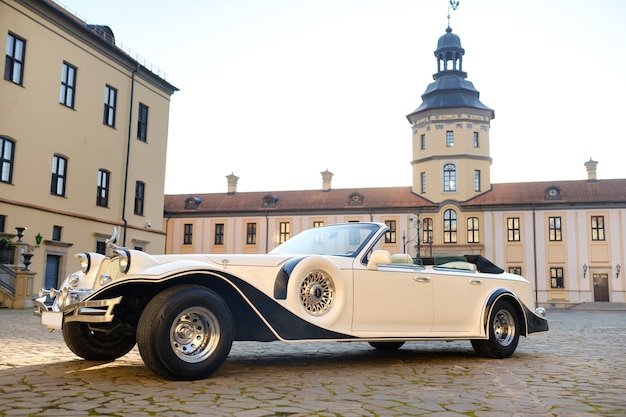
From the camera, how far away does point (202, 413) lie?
3771 mm

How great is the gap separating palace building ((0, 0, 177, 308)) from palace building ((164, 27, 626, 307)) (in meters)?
21.8

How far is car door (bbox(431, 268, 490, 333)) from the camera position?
6.90m

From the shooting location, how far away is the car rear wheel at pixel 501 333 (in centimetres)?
741

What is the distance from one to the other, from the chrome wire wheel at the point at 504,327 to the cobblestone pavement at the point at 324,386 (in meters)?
0.28

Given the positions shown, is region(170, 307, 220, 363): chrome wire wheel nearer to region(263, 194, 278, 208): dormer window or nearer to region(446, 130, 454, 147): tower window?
region(446, 130, 454, 147): tower window

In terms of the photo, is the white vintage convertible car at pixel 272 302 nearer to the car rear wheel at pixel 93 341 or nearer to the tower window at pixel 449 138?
the car rear wheel at pixel 93 341

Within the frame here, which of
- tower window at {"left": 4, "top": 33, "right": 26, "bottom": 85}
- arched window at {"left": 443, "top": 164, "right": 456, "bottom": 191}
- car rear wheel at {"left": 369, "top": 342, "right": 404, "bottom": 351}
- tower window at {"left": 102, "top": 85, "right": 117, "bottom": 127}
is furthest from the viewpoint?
arched window at {"left": 443, "top": 164, "right": 456, "bottom": 191}

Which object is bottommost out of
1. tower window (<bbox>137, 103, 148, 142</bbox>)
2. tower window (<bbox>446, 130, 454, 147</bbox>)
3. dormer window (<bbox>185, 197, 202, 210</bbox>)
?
dormer window (<bbox>185, 197, 202, 210</bbox>)

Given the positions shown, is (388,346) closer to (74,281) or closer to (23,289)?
(74,281)

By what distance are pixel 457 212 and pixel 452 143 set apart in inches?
237

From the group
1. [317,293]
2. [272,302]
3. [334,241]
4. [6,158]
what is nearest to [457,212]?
[6,158]

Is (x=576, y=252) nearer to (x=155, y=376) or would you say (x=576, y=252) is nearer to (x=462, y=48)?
(x=462, y=48)

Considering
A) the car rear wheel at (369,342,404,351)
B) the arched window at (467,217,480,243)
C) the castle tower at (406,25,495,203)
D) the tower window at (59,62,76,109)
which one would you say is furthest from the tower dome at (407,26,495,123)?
the car rear wheel at (369,342,404,351)

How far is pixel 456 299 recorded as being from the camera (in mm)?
7113
